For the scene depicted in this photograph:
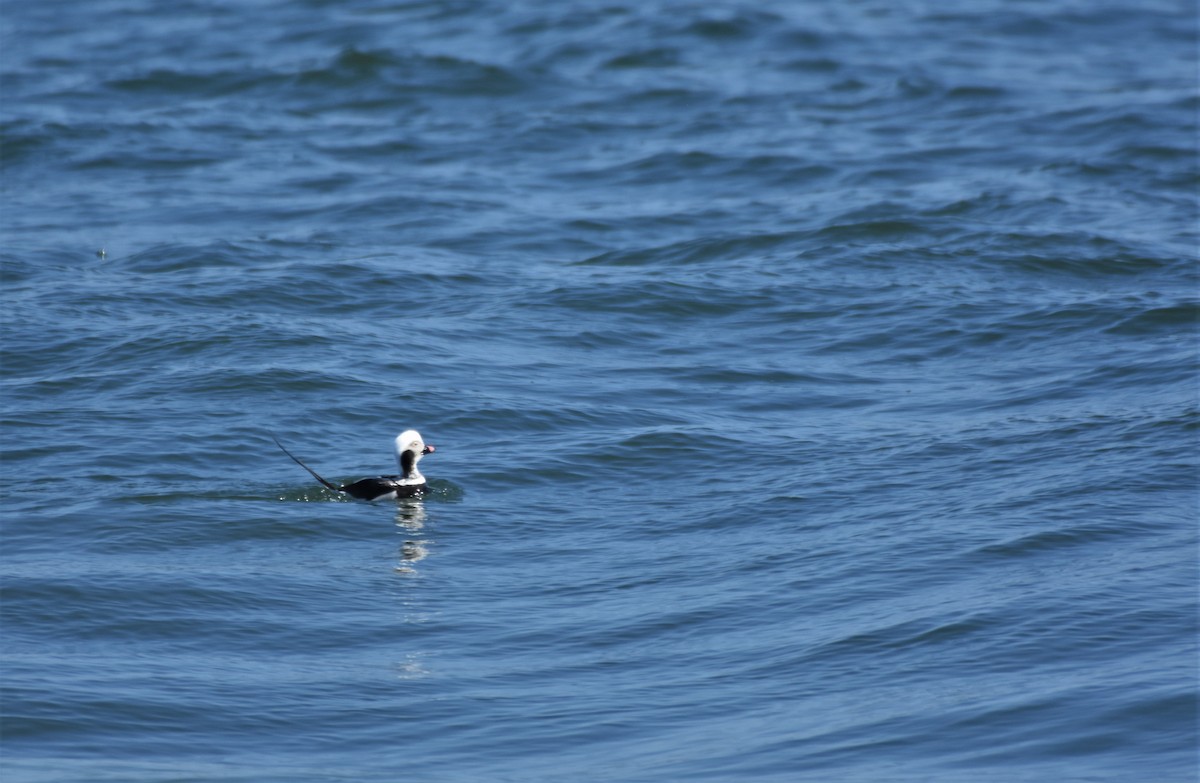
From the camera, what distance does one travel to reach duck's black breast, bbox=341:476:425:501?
11266mm

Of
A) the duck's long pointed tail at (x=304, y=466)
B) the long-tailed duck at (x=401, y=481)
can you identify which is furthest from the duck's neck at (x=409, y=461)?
the duck's long pointed tail at (x=304, y=466)

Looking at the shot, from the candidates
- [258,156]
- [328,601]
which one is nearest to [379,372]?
[328,601]

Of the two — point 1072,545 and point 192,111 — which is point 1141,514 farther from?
point 192,111

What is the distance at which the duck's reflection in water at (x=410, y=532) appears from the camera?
1020 centimetres

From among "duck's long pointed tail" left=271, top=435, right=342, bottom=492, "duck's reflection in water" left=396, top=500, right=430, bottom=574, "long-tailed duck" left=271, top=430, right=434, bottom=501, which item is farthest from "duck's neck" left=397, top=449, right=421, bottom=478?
"duck's long pointed tail" left=271, top=435, right=342, bottom=492

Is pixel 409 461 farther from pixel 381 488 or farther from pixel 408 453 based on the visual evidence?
pixel 381 488

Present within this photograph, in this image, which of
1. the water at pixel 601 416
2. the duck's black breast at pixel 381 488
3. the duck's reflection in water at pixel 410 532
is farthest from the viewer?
the duck's black breast at pixel 381 488

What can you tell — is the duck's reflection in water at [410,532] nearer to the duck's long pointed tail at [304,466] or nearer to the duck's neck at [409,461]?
the duck's neck at [409,461]

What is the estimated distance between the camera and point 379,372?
14250mm

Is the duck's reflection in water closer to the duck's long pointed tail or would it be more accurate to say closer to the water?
the water

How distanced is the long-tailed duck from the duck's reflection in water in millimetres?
96

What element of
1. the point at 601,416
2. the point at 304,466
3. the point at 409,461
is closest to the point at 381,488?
the point at 409,461

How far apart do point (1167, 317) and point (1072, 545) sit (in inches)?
232

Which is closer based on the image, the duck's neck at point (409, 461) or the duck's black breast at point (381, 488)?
the duck's black breast at point (381, 488)
